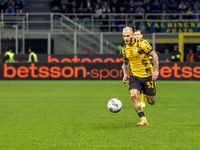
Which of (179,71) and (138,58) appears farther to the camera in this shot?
(179,71)

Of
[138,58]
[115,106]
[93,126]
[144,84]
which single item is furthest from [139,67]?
[93,126]

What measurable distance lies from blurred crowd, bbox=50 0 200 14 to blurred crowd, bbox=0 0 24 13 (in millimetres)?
2560

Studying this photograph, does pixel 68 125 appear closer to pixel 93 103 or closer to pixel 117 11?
pixel 93 103

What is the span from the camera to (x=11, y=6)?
35938 millimetres

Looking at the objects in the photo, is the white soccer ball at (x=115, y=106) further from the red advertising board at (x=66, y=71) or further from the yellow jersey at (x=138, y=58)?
the red advertising board at (x=66, y=71)

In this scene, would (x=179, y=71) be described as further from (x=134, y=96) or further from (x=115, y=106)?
(x=134, y=96)

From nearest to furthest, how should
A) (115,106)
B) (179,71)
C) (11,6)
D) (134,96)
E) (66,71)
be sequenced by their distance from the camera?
(134,96) → (115,106) → (179,71) → (66,71) → (11,6)

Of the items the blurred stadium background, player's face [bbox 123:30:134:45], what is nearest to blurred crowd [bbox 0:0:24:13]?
the blurred stadium background

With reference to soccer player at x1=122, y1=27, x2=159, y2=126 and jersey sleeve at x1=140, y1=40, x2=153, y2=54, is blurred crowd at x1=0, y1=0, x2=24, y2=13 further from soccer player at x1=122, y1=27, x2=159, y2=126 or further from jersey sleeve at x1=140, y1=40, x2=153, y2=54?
jersey sleeve at x1=140, y1=40, x2=153, y2=54

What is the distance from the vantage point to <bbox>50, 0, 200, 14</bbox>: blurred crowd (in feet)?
119

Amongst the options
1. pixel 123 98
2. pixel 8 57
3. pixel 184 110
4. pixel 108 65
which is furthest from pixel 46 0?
pixel 184 110

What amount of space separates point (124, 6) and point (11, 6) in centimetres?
841

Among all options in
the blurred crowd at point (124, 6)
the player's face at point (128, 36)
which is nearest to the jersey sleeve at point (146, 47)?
the player's face at point (128, 36)

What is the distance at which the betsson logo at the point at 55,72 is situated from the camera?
28188 millimetres
